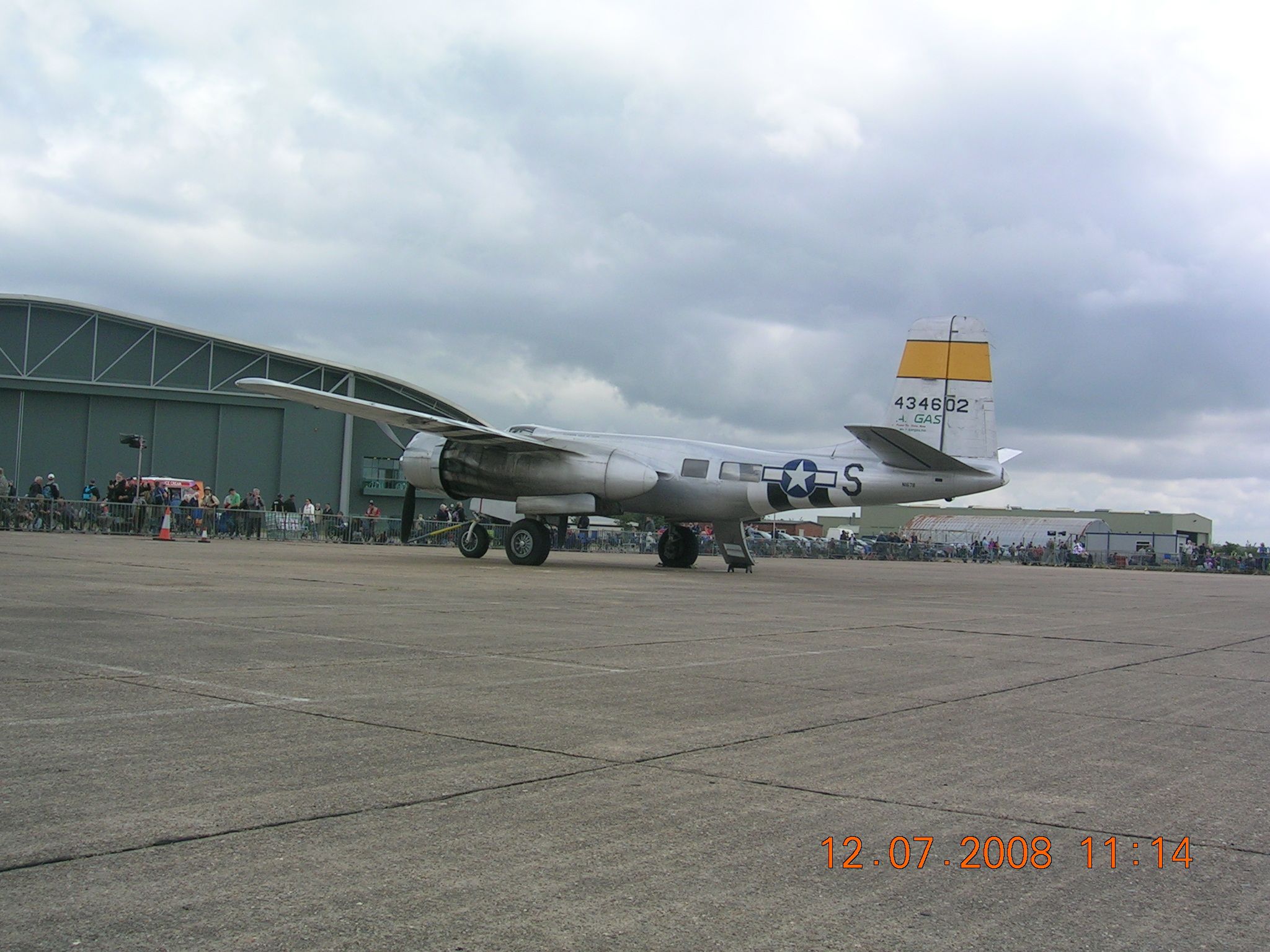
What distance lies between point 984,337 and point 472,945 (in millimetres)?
22268

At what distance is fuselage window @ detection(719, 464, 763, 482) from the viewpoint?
23812 millimetres

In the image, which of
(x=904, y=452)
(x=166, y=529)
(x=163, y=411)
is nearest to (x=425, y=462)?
(x=166, y=529)

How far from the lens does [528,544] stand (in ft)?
79.5

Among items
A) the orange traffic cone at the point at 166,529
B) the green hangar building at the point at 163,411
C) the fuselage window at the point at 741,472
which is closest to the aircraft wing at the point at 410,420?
the fuselage window at the point at 741,472

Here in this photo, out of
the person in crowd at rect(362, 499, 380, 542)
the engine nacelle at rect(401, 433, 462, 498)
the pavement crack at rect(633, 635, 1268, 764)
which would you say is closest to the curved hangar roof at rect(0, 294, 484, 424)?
the person in crowd at rect(362, 499, 380, 542)

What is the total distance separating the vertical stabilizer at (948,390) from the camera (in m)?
22.7

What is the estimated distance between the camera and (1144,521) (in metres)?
112

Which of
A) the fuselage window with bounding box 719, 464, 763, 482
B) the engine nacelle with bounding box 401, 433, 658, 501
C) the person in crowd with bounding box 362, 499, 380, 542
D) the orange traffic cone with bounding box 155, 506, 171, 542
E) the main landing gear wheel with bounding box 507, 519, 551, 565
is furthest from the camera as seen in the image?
the person in crowd with bounding box 362, 499, 380, 542

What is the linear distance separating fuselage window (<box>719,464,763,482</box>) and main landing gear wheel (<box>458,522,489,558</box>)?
6.24 metres

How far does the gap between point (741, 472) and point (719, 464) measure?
598 millimetres

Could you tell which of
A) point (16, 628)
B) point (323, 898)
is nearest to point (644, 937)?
point (323, 898)

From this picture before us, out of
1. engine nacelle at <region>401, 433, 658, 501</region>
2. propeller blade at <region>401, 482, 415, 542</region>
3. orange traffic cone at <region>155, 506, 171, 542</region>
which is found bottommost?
orange traffic cone at <region>155, 506, 171, 542</region>
